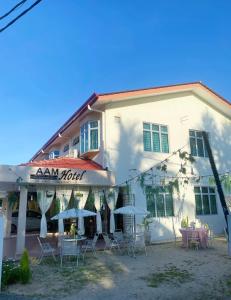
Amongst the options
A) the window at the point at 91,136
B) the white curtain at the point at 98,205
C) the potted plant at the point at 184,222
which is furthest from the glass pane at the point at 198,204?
the window at the point at 91,136

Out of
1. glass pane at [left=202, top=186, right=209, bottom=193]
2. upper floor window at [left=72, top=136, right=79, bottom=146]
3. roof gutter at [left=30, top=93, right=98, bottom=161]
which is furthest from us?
upper floor window at [left=72, top=136, right=79, bottom=146]

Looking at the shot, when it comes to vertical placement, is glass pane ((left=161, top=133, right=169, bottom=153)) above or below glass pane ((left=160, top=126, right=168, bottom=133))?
below

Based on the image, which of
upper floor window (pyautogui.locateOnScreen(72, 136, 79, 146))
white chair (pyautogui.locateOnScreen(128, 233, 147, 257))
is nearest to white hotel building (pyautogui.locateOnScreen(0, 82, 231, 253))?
upper floor window (pyautogui.locateOnScreen(72, 136, 79, 146))

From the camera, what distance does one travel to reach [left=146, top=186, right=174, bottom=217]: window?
1531cm

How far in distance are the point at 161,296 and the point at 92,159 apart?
10.5m

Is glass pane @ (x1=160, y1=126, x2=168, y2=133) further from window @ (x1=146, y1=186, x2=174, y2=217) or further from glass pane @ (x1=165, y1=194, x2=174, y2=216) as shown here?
glass pane @ (x1=165, y1=194, x2=174, y2=216)

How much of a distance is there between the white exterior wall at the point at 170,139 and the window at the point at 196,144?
0.34m

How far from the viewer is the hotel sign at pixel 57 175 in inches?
491

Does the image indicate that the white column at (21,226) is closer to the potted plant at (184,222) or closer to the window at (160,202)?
the window at (160,202)

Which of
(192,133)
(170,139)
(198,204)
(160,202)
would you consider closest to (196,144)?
(192,133)

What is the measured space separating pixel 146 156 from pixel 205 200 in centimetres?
498

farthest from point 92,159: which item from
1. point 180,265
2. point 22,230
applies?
point 180,265

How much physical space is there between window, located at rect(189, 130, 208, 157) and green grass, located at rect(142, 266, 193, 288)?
33.4 ft

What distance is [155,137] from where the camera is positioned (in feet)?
54.7
